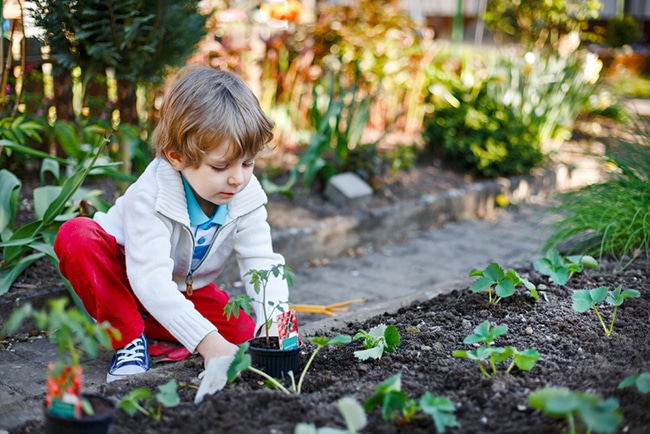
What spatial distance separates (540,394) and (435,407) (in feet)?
0.71

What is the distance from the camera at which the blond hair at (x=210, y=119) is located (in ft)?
7.10

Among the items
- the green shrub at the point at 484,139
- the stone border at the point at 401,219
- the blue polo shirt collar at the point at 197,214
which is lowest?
the stone border at the point at 401,219

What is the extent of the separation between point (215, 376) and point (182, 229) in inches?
26.5

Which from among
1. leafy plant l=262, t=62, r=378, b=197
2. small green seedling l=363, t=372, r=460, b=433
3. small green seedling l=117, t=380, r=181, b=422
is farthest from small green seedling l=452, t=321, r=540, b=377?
leafy plant l=262, t=62, r=378, b=197

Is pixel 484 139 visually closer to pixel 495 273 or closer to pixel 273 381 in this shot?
pixel 495 273

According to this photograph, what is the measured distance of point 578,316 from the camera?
2445mm

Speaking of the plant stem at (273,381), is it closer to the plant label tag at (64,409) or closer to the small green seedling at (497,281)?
the plant label tag at (64,409)

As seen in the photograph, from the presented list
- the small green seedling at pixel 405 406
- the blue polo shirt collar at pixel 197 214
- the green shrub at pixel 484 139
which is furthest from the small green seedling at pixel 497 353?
the green shrub at pixel 484 139

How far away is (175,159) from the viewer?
2.30m

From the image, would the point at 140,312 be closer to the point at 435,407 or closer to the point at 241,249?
the point at 241,249

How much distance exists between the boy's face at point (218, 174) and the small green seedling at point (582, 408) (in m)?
1.03

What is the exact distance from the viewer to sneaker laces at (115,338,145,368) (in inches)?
94.6

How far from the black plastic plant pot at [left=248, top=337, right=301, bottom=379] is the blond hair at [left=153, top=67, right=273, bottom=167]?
1.85ft

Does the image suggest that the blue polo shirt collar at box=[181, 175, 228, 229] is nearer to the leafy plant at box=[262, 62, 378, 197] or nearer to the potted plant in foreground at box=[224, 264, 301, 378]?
the potted plant in foreground at box=[224, 264, 301, 378]
